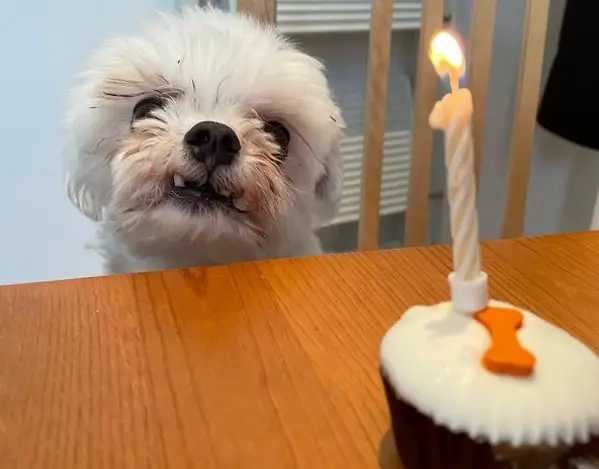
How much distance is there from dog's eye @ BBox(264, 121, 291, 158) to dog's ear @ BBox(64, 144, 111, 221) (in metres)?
0.21

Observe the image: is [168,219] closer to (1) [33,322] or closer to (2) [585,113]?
(1) [33,322]

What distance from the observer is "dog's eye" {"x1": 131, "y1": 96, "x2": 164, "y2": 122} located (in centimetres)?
91

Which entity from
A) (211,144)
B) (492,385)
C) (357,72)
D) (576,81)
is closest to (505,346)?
(492,385)

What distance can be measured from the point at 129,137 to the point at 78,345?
0.46 metres

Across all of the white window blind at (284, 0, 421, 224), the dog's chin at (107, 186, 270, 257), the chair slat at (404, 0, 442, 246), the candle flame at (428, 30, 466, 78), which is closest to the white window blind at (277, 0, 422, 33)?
the white window blind at (284, 0, 421, 224)

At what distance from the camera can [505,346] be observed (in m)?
0.32

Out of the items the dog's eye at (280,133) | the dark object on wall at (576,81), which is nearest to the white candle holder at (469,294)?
the dog's eye at (280,133)

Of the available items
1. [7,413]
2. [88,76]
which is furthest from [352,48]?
[7,413]

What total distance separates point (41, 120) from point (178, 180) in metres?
0.82

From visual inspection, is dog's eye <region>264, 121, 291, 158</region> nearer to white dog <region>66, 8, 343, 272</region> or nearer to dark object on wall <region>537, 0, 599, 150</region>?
white dog <region>66, 8, 343, 272</region>

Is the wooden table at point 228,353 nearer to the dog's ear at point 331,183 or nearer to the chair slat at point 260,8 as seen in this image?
the dog's ear at point 331,183

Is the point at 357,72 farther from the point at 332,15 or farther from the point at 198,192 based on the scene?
the point at 198,192

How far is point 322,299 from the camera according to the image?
21.9 inches

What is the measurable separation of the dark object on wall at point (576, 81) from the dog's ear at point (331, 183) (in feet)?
1.94
